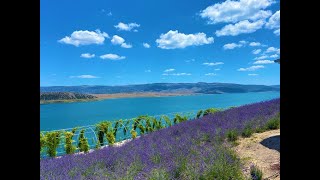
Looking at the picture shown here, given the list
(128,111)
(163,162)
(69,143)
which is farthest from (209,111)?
(128,111)

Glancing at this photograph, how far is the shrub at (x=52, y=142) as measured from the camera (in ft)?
30.2

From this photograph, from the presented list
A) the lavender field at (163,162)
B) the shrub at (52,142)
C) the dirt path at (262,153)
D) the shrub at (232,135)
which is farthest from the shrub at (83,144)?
the dirt path at (262,153)

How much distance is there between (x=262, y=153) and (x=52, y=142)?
256 inches

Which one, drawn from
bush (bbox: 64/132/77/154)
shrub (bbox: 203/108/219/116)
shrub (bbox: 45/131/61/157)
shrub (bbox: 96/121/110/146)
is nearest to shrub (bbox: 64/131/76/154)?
bush (bbox: 64/132/77/154)

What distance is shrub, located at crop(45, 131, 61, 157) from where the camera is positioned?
30.2 ft

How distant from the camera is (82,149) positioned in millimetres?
9969

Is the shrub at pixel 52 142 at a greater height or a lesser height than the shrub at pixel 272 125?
lesser

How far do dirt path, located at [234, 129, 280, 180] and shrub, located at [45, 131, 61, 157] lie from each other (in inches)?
227

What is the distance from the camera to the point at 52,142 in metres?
9.28

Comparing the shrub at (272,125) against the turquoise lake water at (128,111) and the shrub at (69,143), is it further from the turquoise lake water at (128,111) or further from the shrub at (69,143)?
the shrub at (69,143)

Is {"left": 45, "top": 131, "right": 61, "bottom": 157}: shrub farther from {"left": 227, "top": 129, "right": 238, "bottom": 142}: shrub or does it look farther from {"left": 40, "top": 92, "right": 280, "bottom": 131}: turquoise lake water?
{"left": 227, "top": 129, "right": 238, "bottom": 142}: shrub

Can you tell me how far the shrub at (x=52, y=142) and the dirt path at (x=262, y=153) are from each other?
5.77 m
